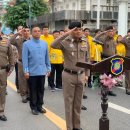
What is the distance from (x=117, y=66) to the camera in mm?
5961

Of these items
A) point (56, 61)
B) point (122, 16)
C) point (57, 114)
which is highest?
point (122, 16)

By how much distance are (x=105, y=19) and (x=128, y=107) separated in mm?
30759

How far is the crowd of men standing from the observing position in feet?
23.7

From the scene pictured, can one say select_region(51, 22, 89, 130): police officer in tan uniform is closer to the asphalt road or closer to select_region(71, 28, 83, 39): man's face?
select_region(71, 28, 83, 39): man's face

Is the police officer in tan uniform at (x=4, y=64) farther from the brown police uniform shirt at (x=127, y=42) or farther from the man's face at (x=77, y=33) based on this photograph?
the brown police uniform shirt at (x=127, y=42)

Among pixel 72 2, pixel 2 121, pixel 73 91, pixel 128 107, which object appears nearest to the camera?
pixel 73 91

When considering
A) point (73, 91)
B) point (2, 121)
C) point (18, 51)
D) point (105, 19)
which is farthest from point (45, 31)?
point (105, 19)

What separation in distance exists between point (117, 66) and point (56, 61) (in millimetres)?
7194

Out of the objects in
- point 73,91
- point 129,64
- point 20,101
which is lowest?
point 20,101

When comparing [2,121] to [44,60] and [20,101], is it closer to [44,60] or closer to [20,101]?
[44,60]

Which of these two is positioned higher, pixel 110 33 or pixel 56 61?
pixel 110 33

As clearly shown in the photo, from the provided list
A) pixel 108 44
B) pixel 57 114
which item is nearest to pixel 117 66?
pixel 57 114

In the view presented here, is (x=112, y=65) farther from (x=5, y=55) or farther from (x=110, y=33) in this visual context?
(x=110, y=33)

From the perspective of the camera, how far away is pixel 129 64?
19.7 ft
